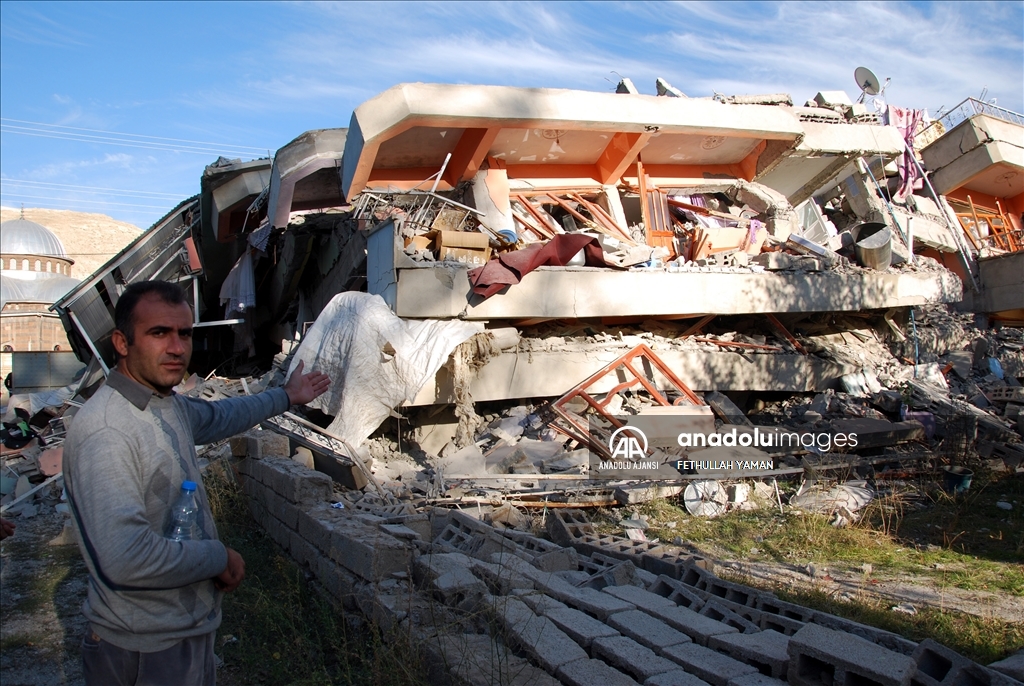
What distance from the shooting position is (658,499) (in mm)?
7652

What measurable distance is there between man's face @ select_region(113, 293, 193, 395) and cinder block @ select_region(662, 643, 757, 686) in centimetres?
234

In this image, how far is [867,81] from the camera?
17188 millimetres

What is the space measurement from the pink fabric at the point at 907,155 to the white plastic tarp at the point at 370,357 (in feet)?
48.0

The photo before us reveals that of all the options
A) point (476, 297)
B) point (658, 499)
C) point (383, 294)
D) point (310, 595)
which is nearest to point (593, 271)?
point (476, 297)

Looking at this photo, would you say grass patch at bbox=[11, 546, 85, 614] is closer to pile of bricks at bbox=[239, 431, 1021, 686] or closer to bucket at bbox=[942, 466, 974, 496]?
pile of bricks at bbox=[239, 431, 1021, 686]

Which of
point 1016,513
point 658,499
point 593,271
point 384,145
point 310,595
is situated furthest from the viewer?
point 384,145

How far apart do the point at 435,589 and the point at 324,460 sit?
3851mm

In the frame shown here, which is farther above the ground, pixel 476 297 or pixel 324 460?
pixel 476 297

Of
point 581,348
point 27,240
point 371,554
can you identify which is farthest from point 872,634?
point 27,240

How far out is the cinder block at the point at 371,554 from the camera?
13.7 feet

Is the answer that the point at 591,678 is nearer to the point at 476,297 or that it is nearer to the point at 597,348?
the point at 476,297

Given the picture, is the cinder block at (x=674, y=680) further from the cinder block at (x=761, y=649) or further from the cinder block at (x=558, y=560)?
the cinder block at (x=558, y=560)

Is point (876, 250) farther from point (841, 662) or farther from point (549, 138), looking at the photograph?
point (841, 662)

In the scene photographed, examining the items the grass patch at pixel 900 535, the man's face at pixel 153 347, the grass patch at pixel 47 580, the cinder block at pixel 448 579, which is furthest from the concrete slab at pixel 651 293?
the man's face at pixel 153 347
